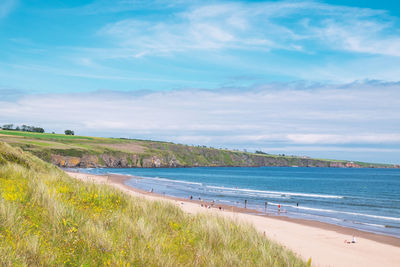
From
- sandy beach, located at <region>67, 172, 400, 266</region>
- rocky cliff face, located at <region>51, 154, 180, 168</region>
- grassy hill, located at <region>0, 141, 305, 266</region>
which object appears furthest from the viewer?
rocky cliff face, located at <region>51, 154, 180, 168</region>

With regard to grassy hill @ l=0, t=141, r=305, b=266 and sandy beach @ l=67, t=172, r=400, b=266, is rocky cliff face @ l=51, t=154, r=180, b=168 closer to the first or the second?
sandy beach @ l=67, t=172, r=400, b=266

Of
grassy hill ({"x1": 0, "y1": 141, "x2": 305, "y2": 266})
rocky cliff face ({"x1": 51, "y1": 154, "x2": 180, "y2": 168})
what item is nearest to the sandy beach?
grassy hill ({"x1": 0, "y1": 141, "x2": 305, "y2": 266})

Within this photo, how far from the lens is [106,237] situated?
632cm

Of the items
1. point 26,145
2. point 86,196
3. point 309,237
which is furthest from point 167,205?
point 26,145

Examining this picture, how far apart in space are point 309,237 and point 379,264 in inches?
253

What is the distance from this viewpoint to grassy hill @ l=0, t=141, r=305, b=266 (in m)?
5.58

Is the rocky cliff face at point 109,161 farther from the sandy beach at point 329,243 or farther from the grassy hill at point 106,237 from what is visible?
the grassy hill at point 106,237

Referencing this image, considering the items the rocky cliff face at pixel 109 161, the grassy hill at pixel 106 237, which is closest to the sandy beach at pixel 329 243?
the grassy hill at pixel 106 237

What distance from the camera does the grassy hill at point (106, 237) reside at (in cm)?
558

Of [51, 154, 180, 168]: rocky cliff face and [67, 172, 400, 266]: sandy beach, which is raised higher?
[67, 172, 400, 266]: sandy beach

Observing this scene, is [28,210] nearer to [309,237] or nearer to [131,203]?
[131,203]

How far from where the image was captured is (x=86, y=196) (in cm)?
994

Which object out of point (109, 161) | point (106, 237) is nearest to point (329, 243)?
point (106, 237)

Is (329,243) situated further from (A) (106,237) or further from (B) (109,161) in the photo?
(B) (109,161)
